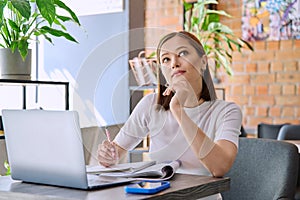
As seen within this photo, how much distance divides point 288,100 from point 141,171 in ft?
10.9

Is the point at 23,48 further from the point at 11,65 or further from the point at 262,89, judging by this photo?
the point at 262,89

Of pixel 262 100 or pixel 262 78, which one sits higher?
pixel 262 78

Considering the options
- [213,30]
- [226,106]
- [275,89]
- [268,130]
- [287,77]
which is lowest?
[268,130]

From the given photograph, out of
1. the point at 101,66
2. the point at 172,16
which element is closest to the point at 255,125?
the point at 172,16

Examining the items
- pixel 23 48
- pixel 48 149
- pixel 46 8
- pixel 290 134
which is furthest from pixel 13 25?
pixel 290 134

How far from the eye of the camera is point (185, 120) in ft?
5.72

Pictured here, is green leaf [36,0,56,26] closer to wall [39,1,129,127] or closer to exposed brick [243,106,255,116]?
wall [39,1,129,127]

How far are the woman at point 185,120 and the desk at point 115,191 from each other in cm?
13

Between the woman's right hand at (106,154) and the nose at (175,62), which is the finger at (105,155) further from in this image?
the nose at (175,62)

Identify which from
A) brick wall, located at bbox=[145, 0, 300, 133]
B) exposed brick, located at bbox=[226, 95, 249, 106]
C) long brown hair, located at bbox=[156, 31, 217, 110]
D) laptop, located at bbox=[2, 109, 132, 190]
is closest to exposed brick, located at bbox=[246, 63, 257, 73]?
brick wall, located at bbox=[145, 0, 300, 133]

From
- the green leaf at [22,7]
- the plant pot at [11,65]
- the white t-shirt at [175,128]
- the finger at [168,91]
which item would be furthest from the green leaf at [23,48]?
the finger at [168,91]

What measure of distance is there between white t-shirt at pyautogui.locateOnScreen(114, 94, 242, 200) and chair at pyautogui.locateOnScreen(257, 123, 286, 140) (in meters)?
2.40

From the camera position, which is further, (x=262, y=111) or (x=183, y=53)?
(x=262, y=111)

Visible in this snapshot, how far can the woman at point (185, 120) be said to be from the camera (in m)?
1.68
